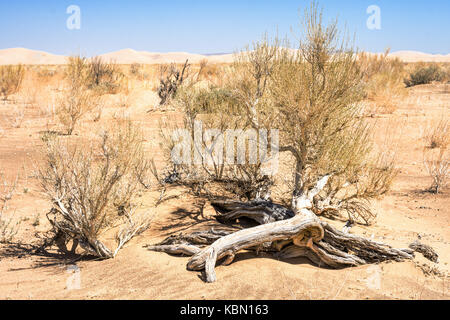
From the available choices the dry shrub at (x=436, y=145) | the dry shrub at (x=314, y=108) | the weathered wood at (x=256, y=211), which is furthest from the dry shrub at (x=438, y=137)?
the weathered wood at (x=256, y=211)

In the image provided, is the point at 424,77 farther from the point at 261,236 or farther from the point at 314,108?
the point at 261,236

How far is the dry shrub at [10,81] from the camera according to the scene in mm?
21266

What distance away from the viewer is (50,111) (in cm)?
1597

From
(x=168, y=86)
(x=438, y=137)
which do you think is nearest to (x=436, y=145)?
(x=438, y=137)

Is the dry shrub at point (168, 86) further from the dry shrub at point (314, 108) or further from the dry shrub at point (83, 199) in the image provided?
the dry shrub at point (83, 199)

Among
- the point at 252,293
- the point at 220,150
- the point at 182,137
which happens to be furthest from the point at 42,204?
the point at 252,293

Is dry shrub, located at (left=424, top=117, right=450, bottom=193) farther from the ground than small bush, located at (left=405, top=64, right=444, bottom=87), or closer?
closer

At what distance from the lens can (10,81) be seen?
70.5ft

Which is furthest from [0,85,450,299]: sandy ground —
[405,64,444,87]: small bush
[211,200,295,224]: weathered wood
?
[405,64,444,87]: small bush

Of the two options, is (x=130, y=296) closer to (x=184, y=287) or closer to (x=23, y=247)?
(x=184, y=287)

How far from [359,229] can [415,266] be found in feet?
Answer: 5.88

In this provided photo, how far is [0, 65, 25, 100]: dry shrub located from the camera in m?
21.3

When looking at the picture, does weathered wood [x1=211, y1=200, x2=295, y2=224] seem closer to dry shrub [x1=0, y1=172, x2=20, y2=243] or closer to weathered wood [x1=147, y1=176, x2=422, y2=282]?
weathered wood [x1=147, y1=176, x2=422, y2=282]
